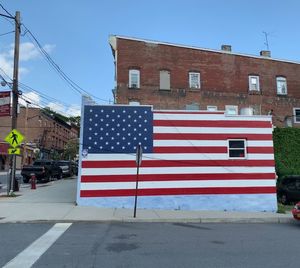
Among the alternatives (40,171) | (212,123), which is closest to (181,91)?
(40,171)

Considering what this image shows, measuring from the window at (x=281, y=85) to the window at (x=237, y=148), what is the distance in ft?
78.9

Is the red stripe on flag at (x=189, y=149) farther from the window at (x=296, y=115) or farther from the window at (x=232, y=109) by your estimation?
the window at (x=296, y=115)

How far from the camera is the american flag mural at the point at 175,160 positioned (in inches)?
642

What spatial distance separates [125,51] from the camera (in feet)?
116

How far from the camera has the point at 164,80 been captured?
36.3m

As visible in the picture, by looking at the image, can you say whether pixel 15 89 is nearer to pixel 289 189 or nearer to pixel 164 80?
pixel 289 189

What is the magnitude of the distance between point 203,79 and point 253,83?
5.04m

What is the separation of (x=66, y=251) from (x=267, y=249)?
4.34 metres

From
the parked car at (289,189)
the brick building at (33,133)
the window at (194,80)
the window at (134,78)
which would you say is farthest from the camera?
the brick building at (33,133)

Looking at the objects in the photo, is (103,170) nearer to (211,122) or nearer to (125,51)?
(211,122)

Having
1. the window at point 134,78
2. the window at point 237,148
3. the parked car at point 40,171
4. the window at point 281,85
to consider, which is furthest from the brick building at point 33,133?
the window at point 237,148

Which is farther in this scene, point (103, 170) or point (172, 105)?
point (172, 105)

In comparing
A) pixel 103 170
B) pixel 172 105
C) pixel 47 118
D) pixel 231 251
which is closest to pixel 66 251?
pixel 231 251

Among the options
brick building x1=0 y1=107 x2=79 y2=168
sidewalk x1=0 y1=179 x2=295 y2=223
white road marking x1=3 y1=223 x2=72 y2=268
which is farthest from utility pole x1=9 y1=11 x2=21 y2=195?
brick building x1=0 y1=107 x2=79 y2=168
